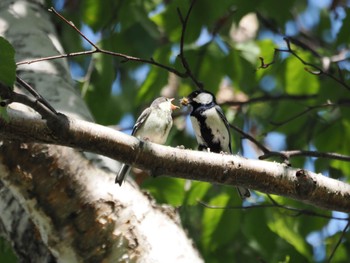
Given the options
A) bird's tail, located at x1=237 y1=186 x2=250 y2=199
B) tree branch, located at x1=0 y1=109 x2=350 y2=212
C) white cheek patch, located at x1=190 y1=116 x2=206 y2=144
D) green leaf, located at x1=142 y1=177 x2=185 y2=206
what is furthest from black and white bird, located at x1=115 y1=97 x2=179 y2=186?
tree branch, located at x1=0 y1=109 x2=350 y2=212

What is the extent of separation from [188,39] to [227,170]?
147cm

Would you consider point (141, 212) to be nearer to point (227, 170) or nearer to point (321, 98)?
point (227, 170)

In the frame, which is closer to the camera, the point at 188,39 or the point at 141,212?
the point at 141,212

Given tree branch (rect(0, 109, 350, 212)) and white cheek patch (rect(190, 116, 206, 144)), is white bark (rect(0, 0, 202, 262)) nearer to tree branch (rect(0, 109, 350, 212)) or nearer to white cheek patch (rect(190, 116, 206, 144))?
tree branch (rect(0, 109, 350, 212))

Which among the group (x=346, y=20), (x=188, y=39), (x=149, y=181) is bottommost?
(x=149, y=181)

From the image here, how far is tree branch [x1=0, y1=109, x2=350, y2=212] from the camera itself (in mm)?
2289

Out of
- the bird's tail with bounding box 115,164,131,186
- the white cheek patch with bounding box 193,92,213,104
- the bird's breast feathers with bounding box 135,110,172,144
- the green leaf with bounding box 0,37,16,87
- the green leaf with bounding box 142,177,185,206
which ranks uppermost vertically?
the white cheek patch with bounding box 193,92,213,104

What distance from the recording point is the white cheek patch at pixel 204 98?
3.97m

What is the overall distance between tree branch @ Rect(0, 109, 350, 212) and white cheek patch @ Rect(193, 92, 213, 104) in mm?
1415

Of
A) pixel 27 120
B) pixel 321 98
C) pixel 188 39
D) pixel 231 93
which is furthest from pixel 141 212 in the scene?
pixel 231 93

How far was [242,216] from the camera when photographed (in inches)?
153

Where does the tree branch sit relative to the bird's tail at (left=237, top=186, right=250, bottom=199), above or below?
below

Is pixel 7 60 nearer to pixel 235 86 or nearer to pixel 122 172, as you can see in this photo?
pixel 122 172

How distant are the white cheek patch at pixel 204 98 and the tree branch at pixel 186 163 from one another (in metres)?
1.42
